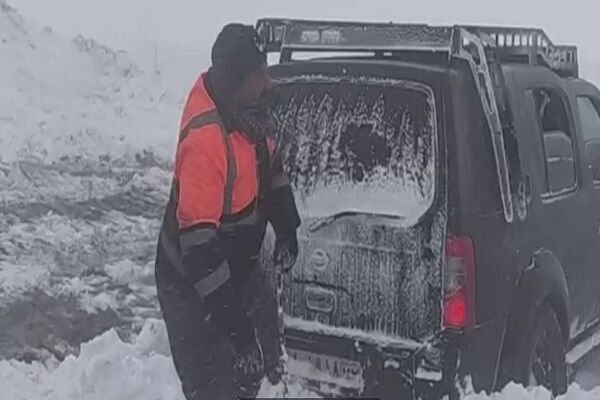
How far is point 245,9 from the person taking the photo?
87.0 feet

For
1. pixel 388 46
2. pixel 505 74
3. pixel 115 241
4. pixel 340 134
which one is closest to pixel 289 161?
pixel 340 134

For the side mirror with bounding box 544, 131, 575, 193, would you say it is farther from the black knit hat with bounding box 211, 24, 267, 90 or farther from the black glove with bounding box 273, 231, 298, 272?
the black knit hat with bounding box 211, 24, 267, 90

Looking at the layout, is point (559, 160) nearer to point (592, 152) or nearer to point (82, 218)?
point (592, 152)

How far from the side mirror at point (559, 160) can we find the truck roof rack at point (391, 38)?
0.49m

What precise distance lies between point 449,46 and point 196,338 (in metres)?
1.74

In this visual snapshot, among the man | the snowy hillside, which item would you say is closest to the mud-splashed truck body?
the man

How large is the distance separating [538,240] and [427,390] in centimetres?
Result: 112

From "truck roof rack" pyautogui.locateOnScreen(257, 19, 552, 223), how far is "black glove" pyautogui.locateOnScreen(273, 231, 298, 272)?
3.54ft

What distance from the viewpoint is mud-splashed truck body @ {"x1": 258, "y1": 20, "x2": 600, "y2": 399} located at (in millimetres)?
4723

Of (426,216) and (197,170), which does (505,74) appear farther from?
(197,170)

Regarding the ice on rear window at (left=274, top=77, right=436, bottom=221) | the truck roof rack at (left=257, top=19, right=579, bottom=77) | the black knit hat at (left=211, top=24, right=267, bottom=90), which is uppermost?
the black knit hat at (left=211, top=24, right=267, bottom=90)

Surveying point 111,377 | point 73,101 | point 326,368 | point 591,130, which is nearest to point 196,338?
point 326,368

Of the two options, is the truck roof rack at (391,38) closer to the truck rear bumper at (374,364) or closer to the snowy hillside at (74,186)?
the truck rear bumper at (374,364)

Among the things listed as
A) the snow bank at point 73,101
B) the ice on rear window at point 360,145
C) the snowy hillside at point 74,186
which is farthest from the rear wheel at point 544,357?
the snow bank at point 73,101
